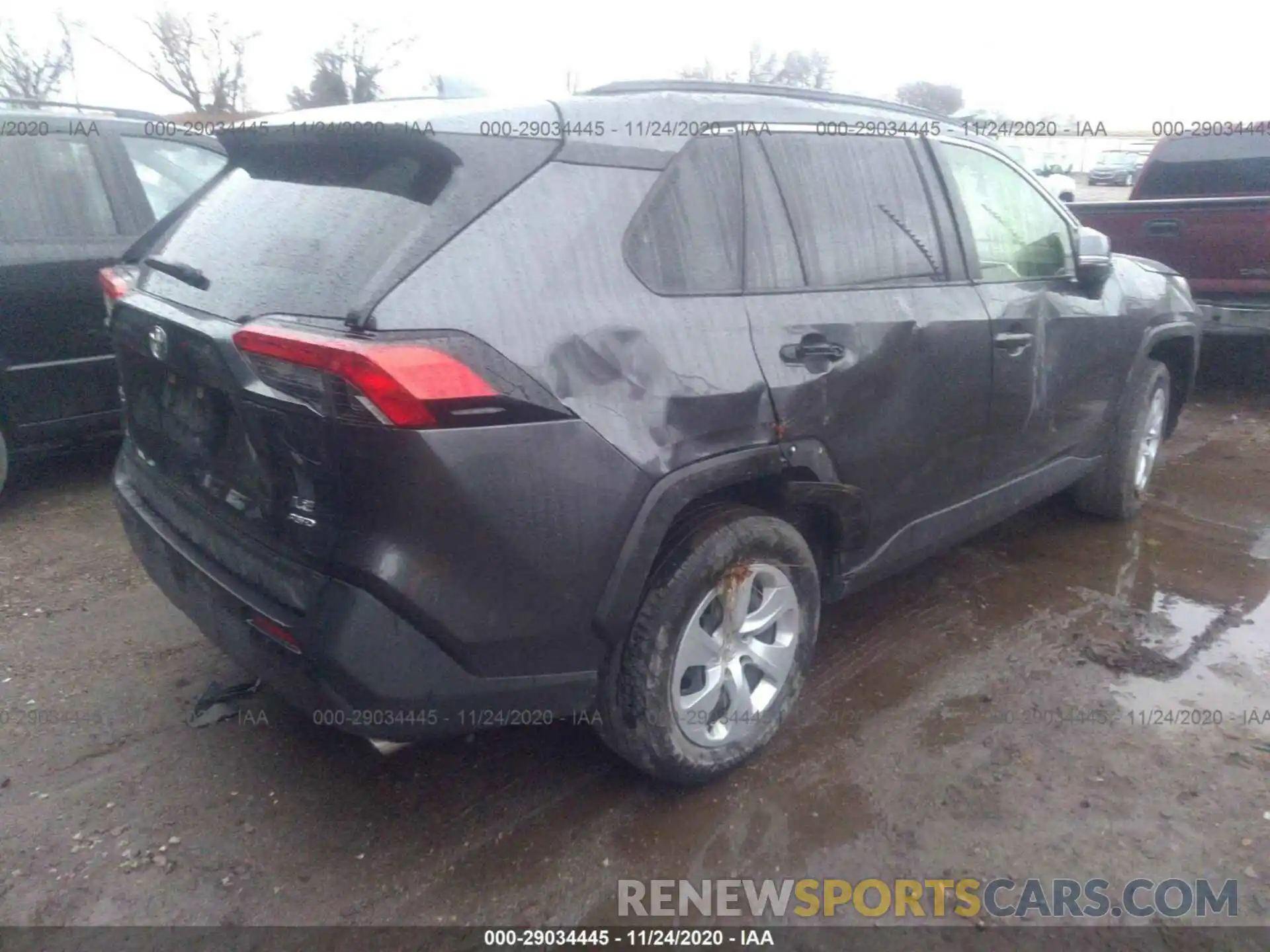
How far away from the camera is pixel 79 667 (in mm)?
3150

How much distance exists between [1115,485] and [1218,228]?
303cm

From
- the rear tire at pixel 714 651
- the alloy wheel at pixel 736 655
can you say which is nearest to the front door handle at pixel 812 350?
the rear tire at pixel 714 651

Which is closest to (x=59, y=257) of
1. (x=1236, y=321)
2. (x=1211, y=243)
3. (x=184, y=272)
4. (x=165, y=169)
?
(x=165, y=169)

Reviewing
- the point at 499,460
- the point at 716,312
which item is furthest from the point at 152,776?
the point at 716,312

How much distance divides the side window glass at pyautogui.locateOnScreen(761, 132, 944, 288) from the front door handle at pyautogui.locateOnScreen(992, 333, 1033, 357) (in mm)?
342

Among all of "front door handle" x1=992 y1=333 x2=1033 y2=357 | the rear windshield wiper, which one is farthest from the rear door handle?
the rear windshield wiper

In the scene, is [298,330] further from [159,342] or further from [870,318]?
[870,318]

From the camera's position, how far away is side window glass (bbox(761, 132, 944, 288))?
105 inches

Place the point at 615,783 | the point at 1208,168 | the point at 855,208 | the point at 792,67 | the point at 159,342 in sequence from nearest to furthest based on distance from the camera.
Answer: the point at 159,342 < the point at 615,783 < the point at 855,208 < the point at 1208,168 < the point at 792,67

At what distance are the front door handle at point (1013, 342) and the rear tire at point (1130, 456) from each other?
1.14m

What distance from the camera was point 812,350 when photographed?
8.42 ft

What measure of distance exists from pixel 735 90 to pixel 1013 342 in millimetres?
1361

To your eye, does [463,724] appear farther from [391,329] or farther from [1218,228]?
[1218,228]

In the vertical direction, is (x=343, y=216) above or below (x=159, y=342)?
above
